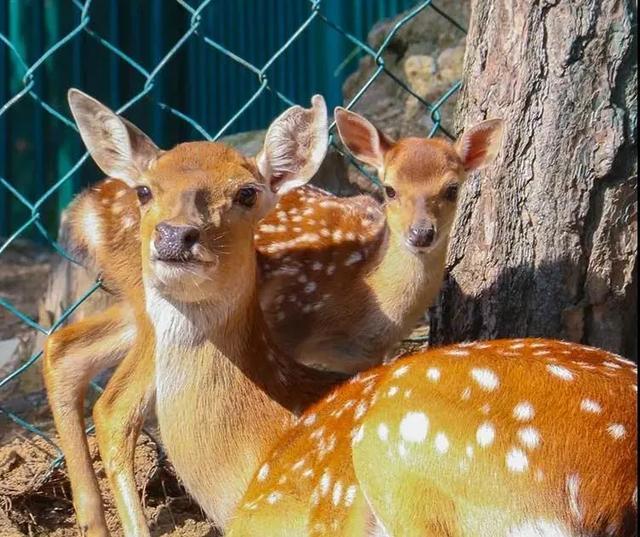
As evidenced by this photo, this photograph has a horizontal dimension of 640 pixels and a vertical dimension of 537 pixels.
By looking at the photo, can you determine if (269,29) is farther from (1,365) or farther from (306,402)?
(306,402)

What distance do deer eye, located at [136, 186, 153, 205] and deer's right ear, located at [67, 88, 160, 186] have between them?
12 centimetres

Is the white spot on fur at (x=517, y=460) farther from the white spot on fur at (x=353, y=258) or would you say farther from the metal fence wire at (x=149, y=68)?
the metal fence wire at (x=149, y=68)

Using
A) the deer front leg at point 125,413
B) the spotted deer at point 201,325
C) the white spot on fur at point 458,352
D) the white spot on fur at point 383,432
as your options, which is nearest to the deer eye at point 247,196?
the spotted deer at point 201,325

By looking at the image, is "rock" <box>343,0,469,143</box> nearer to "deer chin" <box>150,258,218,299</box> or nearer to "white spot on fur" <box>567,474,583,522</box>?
"deer chin" <box>150,258,218,299</box>

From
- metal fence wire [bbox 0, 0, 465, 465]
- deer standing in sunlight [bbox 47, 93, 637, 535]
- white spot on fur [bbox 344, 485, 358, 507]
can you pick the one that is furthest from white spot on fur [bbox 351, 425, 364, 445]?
metal fence wire [bbox 0, 0, 465, 465]

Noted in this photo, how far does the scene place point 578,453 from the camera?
2678 mm

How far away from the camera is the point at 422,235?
13.9 ft

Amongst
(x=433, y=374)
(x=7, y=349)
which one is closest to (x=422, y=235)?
(x=433, y=374)

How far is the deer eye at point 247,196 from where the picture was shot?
11.4 ft

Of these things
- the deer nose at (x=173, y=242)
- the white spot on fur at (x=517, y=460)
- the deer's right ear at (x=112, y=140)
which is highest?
the deer's right ear at (x=112, y=140)

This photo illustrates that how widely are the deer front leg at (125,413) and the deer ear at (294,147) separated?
2.06 ft

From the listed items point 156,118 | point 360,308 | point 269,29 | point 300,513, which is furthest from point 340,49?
point 300,513

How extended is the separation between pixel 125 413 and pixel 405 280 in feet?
3.79

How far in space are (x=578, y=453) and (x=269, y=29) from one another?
6920mm
